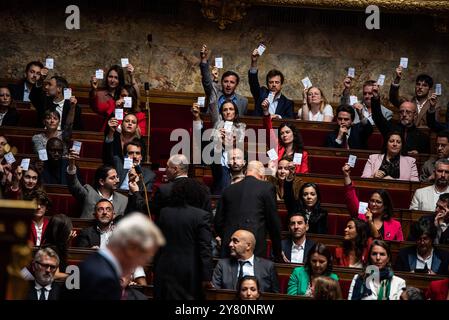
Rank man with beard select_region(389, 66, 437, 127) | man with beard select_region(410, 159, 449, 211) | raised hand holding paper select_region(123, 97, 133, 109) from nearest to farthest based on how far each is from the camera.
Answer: man with beard select_region(410, 159, 449, 211) → raised hand holding paper select_region(123, 97, 133, 109) → man with beard select_region(389, 66, 437, 127)

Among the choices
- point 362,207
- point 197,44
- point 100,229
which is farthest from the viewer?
point 197,44

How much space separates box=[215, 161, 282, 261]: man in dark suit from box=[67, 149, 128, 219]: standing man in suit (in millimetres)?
913

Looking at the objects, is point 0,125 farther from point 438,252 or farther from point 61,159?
point 438,252

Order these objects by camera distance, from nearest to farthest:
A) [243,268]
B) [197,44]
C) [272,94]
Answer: [243,268] → [272,94] → [197,44]

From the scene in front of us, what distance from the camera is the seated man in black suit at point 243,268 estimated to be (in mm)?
6613

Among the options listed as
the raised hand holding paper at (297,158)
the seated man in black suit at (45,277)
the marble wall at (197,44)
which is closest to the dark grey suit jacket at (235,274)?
the seated man in black suit at (45,277)

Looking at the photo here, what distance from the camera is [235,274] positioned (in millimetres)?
6664

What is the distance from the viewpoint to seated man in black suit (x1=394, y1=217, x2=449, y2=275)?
23.4ft

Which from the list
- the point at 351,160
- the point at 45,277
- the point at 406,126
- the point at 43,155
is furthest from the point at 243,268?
the point at 406,126

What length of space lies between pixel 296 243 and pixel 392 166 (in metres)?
1.34

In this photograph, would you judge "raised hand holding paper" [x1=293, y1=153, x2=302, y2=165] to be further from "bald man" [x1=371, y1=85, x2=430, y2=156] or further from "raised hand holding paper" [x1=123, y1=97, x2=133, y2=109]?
"raised hand holding paper" [x1=123, y1=97, x2=133, y2=109]

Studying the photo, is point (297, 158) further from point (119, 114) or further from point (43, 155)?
point (43, 155)

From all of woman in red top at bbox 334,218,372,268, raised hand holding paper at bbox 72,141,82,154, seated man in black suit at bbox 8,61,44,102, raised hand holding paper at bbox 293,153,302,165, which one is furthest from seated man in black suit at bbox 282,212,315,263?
seated man in black suit at bbox 8,61,44,102

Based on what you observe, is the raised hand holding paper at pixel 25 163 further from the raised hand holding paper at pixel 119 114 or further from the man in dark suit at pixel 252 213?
the man in dark suit at pixel 252 213
